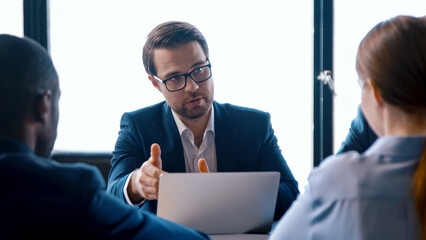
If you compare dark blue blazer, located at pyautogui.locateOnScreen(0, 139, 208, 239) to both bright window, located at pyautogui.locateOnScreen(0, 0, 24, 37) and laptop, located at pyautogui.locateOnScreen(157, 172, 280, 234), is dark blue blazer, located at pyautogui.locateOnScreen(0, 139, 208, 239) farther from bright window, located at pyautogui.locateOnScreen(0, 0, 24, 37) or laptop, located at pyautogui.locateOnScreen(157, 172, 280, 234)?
bright window, located at pyautogui.locateOnScreen(0, 0, 24, 37)

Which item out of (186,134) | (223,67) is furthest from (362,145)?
(223,67)

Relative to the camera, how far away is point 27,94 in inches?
35.6

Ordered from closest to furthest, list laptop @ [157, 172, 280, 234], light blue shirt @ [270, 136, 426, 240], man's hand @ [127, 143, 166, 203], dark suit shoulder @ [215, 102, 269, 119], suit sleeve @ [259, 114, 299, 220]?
light blue shirt @ [270, 136, 426, 240] → laptop @ [157, 172, 280, 234] → man's hand @ [127, 143, 166, 203] → suit sleeve @ [259, 114, 299, 220] → dark suit shoulder @ [215, 102, 269, 119]

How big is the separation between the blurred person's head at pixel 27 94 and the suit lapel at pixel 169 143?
0.99 metres

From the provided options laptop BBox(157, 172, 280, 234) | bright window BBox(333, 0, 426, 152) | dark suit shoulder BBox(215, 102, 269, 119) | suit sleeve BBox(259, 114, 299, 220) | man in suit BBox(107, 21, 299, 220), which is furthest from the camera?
bright window BBox(333, 0, 426, 152)

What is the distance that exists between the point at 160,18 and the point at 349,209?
2418 millimetres

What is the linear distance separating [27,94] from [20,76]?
0.13ft

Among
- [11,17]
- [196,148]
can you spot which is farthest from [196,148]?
[11,17]

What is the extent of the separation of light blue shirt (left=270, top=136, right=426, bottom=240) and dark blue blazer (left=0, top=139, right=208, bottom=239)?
411 millimetres

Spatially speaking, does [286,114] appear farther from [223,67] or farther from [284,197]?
[284,197]

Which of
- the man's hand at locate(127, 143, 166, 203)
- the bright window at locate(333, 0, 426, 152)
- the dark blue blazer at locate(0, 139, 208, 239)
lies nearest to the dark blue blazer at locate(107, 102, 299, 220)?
the man's hand at locate(127, 143, 166, 203)

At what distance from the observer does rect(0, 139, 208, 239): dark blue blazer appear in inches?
29.8

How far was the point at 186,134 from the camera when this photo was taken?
2061 millimetres

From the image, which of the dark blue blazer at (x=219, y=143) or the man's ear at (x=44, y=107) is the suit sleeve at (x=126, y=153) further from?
the man's ear at (x=44, y=107)
